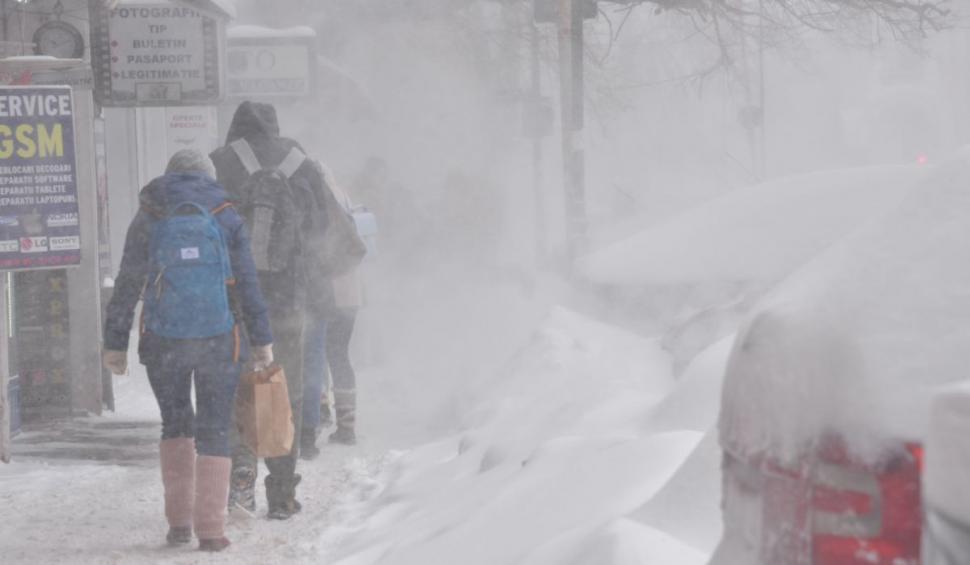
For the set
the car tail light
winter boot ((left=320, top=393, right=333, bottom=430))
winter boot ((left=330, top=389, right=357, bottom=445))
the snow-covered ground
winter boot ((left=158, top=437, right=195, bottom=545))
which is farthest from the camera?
winter boot ((left=320, top=393, right=333, bottom=430))

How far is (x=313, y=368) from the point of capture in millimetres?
8422

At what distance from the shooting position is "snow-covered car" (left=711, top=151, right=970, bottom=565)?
1947 mm

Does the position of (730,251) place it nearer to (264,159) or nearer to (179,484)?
(264,159)

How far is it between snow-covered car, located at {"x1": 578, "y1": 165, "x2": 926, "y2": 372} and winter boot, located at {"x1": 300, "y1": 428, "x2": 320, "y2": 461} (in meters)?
2.40

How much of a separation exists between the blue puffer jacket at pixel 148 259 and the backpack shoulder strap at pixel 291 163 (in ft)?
3.15

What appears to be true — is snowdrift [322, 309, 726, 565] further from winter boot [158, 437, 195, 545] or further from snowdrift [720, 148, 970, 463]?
snowdrift [720, 148, 970, 463]

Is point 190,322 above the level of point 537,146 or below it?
below

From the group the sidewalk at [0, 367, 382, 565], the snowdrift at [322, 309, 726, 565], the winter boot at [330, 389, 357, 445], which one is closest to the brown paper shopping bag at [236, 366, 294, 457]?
the sidewalk at [0, 367, 382, 565]

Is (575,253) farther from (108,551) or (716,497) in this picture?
(716,497)

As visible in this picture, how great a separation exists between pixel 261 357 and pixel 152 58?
4382mm

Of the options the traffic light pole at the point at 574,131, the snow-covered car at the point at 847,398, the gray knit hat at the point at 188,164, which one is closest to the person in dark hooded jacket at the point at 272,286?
the gray knit hat at the point at 188,164

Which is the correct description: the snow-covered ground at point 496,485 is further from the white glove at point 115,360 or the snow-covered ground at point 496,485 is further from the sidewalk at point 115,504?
the white glove at point 115,360

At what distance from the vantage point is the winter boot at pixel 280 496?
672 cm

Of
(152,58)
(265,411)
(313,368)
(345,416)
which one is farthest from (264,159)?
(152,58)
